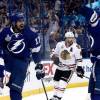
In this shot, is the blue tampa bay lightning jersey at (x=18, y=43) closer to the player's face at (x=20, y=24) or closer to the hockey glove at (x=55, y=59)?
the player's face at (x=20, y=24)

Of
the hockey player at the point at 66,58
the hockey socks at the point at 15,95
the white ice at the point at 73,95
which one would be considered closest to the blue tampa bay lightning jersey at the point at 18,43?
the hockey socks at the point at 15,95

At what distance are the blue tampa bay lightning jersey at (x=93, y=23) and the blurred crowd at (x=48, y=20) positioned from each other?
3.94 metres

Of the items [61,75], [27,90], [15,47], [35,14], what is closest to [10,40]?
[15,47]

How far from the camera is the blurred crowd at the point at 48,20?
11000 millimetres

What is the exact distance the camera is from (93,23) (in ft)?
22.8

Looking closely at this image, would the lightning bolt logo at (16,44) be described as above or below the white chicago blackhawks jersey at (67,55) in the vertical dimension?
above

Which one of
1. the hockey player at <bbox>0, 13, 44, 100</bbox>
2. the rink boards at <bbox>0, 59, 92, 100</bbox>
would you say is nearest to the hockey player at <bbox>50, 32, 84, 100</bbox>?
the rink boards at <bbox>0, 59, 92, 100</bbox>

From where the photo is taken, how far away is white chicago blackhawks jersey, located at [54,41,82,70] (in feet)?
31.4

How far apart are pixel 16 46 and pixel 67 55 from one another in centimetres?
227

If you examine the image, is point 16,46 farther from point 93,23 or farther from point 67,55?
point 67,55

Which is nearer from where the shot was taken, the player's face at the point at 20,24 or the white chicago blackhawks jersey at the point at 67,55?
the player's face at the point at 20,24

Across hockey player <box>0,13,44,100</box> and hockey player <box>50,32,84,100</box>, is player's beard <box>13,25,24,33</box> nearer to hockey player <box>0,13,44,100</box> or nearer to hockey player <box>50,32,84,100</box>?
hockey player <box>0,13,44,100</box>

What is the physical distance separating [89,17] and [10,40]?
1246 millimetres

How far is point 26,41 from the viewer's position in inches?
298
